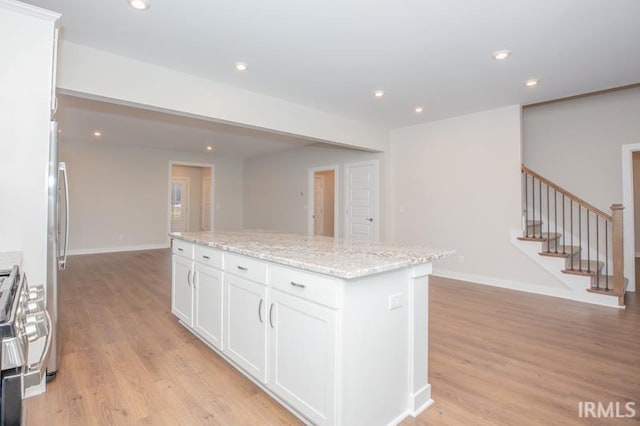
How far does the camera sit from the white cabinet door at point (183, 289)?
9.59 ft

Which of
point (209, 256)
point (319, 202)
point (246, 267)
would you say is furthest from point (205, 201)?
point (246, 267)

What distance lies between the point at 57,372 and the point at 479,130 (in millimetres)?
5630

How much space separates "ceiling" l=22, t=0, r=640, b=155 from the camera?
238 cm

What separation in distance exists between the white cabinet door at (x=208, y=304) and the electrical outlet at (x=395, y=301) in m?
1.32

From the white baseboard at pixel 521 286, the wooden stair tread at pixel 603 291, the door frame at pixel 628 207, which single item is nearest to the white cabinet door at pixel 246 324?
the white baseboard at pixel 521 286

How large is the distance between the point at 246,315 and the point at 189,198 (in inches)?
389

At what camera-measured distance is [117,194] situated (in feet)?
25.6

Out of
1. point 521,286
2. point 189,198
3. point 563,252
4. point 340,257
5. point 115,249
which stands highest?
point 189,198

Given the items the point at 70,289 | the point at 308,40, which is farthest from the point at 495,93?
the point at 70,289

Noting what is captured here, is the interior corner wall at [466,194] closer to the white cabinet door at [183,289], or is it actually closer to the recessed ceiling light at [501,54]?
the recessed ceiling light at [501,54]

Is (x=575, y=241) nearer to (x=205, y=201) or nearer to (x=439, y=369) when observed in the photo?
(x=439, y=369)

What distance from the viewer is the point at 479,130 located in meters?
5.01

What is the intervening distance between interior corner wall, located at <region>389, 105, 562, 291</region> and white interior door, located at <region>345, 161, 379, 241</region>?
0.35 m

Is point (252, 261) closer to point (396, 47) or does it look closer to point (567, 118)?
point (396, 47)
